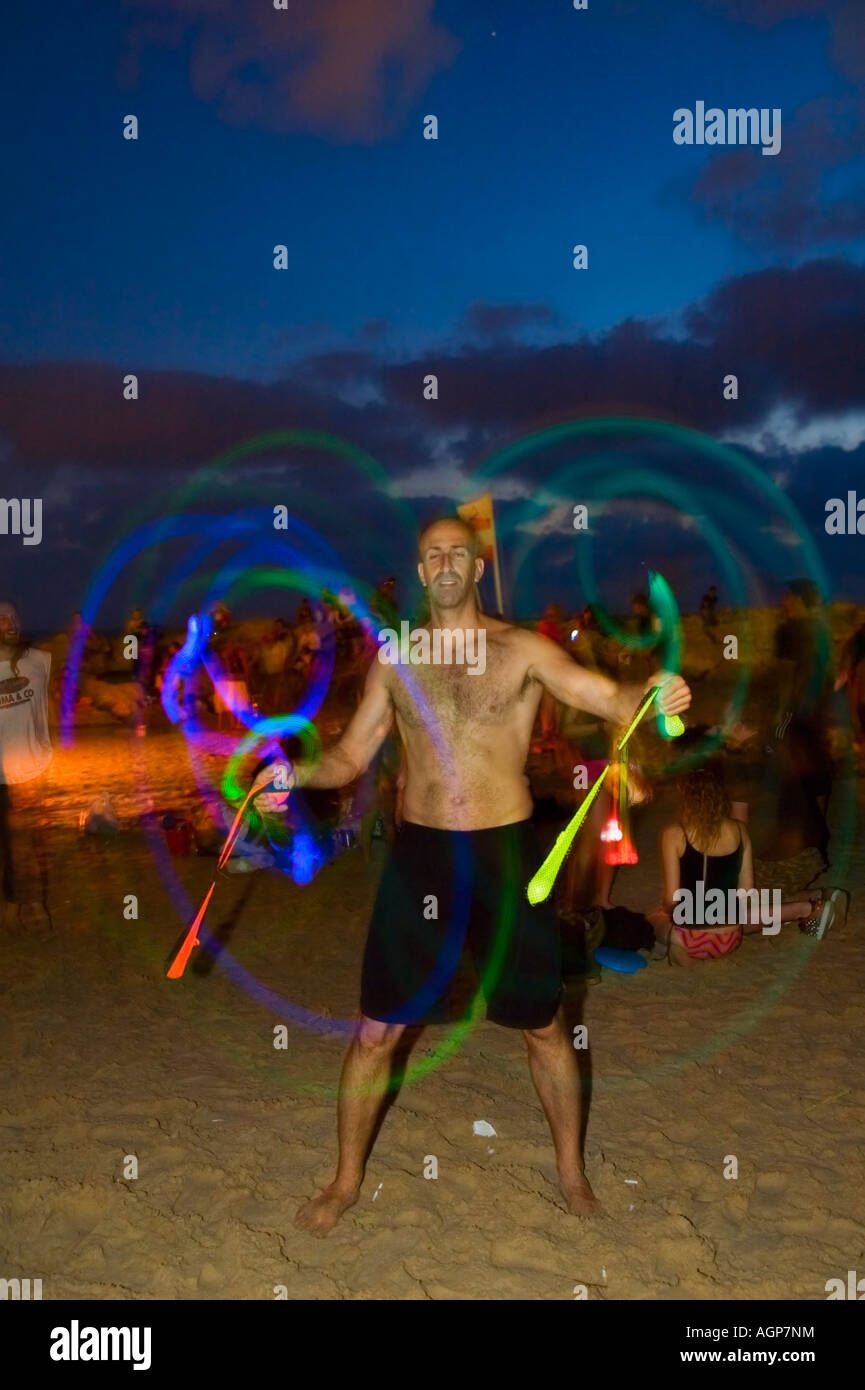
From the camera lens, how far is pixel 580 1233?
11.3 feet

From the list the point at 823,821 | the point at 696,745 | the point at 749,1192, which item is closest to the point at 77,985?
the point at 749,1192

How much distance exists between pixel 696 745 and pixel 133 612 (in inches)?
558

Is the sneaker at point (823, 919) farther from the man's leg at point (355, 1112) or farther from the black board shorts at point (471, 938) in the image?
the man's leg at point (355, 1112)

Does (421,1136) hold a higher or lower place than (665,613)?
lower

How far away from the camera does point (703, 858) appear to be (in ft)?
18.8

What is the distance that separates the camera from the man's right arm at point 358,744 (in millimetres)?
3615

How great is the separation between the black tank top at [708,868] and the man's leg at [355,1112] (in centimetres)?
274

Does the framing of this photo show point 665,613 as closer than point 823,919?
Yes

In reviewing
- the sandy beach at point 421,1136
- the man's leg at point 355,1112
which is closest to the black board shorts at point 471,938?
the man's leg at point 355,1112

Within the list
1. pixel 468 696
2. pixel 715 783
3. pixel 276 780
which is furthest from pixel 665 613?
pixel 715 783

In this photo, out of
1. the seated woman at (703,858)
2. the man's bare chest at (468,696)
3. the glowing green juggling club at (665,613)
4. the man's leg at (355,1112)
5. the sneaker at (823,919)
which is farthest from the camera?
the sneaker at (823,919)

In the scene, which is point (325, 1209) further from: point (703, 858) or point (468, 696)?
point (703, 858)

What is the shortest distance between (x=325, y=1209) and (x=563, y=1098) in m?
0.97
